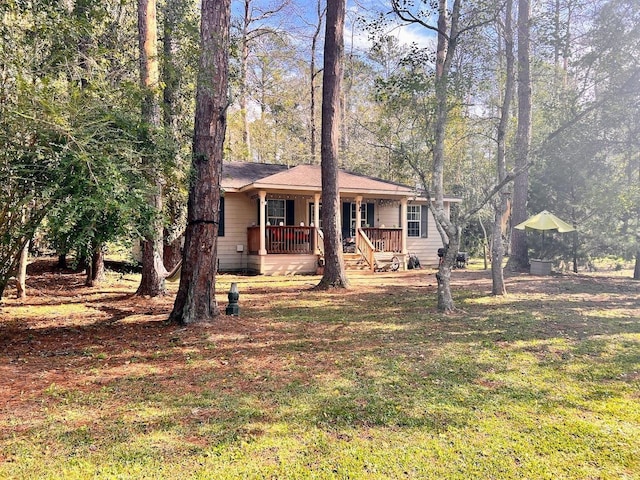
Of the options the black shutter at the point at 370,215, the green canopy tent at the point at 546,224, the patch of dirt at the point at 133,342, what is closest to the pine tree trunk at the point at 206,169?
the patch of dirt at the point at 133,342

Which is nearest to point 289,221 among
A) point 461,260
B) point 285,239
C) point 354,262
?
point 285,239

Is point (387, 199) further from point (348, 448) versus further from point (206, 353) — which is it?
point (348, 448)

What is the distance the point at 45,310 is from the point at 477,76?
9.19m

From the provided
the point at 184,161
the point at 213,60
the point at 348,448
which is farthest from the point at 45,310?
the point at 348,448

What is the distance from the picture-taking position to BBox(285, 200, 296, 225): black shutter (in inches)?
640

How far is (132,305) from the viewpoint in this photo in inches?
334

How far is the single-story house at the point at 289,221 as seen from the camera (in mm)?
14680

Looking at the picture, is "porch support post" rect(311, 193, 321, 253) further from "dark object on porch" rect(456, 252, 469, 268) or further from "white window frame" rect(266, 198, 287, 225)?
"dark object on porch" rect(456, 252, 469, 268)

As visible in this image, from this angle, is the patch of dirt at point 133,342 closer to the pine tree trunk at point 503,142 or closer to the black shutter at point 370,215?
the pine tree trunk at point 503,142

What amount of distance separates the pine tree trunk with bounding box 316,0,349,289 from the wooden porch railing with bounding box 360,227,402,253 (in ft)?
17.2

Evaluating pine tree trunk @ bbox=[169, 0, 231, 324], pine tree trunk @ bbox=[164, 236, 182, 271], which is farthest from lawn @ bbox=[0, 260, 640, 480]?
pine tree trunk @ bbox=[164, 236, 182, 271]

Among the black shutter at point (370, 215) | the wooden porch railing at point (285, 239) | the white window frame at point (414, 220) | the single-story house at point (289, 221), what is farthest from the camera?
the white window frame at point (414, 220)

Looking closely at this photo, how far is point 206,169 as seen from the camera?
21.0ft

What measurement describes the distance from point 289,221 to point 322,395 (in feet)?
41.6
